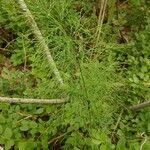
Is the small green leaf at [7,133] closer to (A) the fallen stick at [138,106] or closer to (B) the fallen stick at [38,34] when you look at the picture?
(B) the fallen stick at [38,34]

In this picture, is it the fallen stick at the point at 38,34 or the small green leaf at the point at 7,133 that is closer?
the fallen stick at the point at 38,34

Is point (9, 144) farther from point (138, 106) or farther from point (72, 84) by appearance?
point (138, 106)

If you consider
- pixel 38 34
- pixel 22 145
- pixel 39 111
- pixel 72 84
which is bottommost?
pixel 22 145

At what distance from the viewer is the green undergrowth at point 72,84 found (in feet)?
6.22

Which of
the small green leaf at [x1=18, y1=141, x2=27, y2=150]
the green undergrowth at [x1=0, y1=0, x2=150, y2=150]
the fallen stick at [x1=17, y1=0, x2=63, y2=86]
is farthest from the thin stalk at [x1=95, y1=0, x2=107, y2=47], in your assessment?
the small green leaf at [x1=18, y1=141, x2=27, y2=150]

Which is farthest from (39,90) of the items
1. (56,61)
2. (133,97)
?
(133,97)

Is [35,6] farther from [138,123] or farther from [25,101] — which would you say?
[138,123]

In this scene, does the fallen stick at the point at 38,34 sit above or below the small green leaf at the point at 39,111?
above

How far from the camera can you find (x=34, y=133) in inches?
80.9

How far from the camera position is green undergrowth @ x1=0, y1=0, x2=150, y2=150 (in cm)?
189

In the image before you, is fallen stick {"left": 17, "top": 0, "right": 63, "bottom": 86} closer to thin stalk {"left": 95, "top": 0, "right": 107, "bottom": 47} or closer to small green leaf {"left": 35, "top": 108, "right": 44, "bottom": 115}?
small green leaf {"left": 35, "top": 108, "right": 44, "bottom": 115}

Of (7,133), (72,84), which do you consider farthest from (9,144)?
(72,84)

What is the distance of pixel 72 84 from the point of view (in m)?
1.90

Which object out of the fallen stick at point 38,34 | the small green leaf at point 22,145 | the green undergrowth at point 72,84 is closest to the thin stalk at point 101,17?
the green undergrowth at point 72,84
